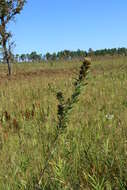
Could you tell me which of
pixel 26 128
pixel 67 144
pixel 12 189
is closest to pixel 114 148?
pixel 67 144

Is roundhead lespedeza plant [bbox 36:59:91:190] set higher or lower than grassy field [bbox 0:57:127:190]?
higher

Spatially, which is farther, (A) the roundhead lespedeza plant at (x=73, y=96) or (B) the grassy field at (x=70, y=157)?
(B) the grassy field at (x=70, y=157)

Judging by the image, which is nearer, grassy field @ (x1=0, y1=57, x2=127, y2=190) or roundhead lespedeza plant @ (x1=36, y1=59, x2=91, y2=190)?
roundhead lespedeza plant @ (x1=36, y1=59, x2=91, y2=190)

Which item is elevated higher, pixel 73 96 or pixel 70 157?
pixel 73 96

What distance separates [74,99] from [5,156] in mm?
1973

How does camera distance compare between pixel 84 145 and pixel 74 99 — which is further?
pixel 84 145

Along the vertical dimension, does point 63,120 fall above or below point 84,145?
above

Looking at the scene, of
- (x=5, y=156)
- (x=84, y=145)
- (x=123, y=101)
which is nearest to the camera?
(x=84, y=145)

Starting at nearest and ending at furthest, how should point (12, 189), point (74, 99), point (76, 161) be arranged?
point (74, 99) < point (12, 189) < point (76, 161)

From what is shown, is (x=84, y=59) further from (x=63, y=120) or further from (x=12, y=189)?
(x=12, y=189)

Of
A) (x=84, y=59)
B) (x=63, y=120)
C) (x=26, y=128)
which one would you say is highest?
(x=84, y=59)

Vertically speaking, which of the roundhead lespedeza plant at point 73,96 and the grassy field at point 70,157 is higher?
the roundhead lespedeza plant at point 73,96

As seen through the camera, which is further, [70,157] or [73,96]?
[70,157]

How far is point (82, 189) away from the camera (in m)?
2.35
